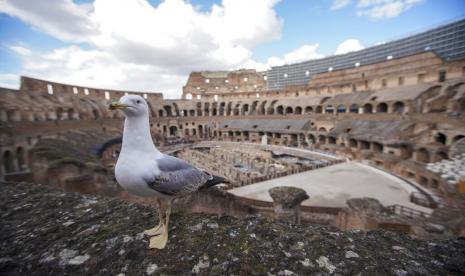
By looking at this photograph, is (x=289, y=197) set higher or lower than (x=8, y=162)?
lower

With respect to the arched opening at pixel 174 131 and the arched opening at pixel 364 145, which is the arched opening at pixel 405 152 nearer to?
the arched opening at pixel 364 145

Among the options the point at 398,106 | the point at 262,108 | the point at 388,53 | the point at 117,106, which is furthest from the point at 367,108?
the point at 117,106

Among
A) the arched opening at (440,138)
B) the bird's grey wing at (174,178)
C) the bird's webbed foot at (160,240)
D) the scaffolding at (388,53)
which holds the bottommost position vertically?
the arched opening at (440,138)

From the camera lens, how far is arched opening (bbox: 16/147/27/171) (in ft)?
35.8

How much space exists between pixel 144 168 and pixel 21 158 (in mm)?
14802

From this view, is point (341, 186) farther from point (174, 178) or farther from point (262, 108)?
point (262, 108)

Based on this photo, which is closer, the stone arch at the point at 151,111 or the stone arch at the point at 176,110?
the stone arch at the point at 151,111

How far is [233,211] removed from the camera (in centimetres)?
646

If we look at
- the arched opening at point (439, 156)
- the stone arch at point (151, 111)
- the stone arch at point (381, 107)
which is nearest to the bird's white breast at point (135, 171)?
the arched opening at point (439, 156)

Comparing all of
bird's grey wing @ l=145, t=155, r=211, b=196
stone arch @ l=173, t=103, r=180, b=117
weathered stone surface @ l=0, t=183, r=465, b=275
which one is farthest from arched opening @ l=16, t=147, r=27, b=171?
stone arch @ l=173, t=103, r=180, b=117

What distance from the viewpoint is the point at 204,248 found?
63.8 inches

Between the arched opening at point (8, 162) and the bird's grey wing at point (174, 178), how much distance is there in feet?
45.4

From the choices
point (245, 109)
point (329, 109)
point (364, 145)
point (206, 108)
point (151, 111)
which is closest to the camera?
point (364, 145)

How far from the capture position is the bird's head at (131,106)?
1649 mm
